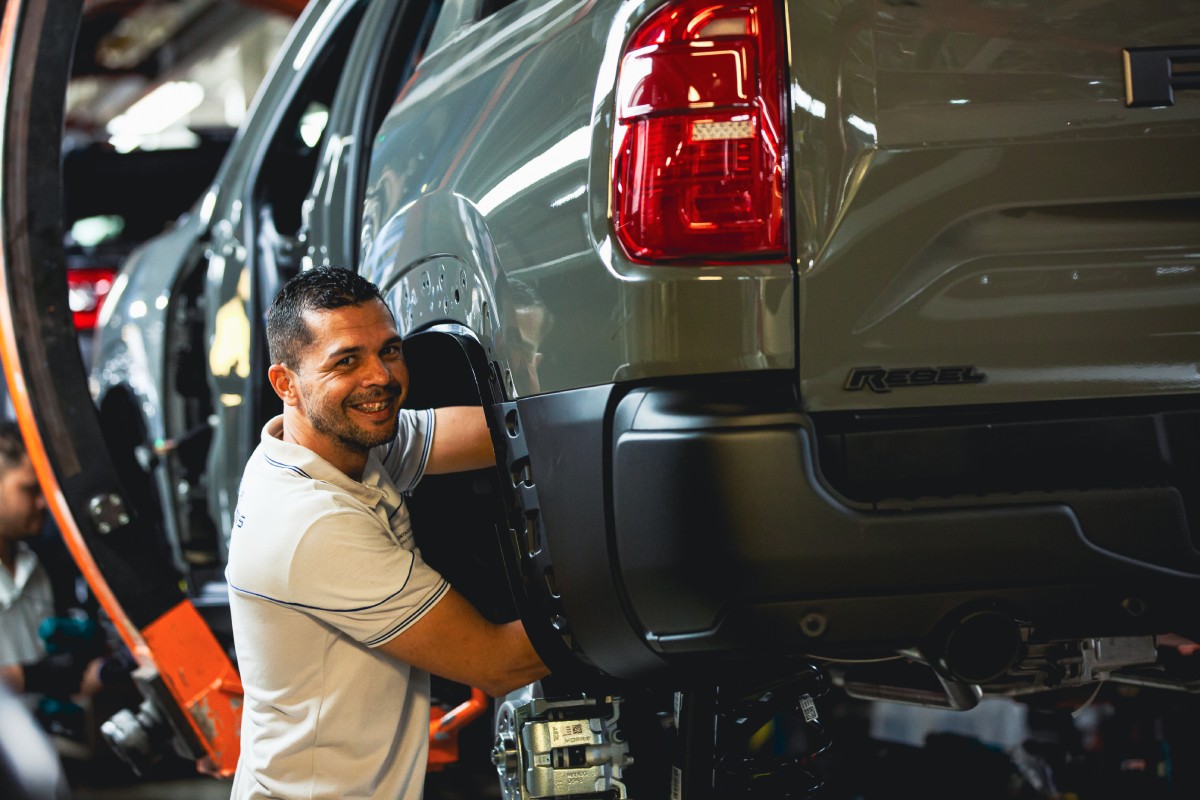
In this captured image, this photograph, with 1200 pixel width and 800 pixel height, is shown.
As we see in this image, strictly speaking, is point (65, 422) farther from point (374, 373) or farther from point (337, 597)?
point (337, 597)

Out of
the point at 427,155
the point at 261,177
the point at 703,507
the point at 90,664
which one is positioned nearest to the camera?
the point at 703,507

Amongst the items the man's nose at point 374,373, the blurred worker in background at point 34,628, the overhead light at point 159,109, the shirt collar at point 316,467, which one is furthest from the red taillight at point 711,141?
the overhead light at point 159,109

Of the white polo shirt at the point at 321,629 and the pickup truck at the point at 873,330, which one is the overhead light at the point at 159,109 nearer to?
the white polo shirt at the point at 321,629

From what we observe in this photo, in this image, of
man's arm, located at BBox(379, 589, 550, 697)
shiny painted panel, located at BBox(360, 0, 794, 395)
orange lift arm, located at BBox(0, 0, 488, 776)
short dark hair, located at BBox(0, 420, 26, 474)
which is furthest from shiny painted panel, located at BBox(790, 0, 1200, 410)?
short dark hair, located at BBox(0, 420, 26, 474)

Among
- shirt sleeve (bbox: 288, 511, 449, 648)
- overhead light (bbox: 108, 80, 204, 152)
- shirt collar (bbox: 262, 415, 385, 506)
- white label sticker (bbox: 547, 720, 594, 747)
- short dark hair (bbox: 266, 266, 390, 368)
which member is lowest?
white label sticker (bbox: 547, 720, 594, 747)

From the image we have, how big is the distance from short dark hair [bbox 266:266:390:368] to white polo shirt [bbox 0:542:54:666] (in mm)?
2515

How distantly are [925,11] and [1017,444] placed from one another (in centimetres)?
60

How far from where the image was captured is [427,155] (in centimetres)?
238

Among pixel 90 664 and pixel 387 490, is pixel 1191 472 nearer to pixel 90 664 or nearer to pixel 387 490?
pixel 387 490

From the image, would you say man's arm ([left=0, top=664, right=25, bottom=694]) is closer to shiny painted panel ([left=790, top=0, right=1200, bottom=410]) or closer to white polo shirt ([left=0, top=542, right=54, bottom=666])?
white polo shirt ([left=0, top=542, right=54, bottom=666])

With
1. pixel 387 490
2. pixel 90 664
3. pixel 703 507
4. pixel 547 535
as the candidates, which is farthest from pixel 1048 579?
pixel 90 664

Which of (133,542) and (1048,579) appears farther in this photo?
(133,542)

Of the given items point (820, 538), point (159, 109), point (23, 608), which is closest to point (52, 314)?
point (23, 608)

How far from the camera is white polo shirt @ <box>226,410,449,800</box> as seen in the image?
7.18ft
